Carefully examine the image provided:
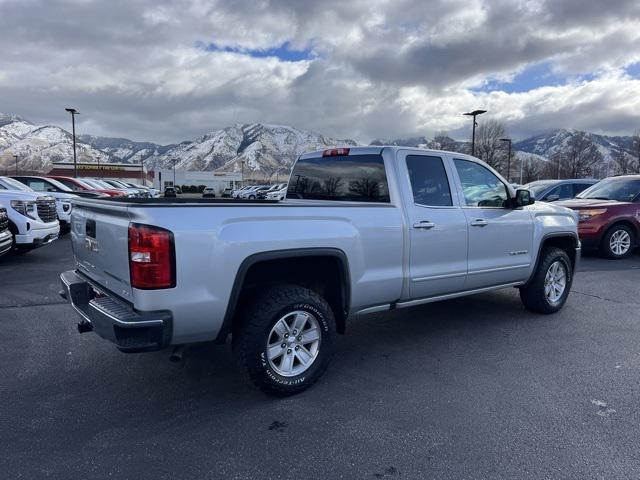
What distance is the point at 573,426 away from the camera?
3.18 meters

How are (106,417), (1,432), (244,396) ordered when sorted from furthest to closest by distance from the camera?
(244,396) → (106,417) → (1,432)

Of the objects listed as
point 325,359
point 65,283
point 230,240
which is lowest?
point 325,359

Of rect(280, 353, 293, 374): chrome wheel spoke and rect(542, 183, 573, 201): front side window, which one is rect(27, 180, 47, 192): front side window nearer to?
rect(280, 353, 293, 374): chrome wheel spoke

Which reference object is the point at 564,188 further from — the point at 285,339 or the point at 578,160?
the point at 578,160

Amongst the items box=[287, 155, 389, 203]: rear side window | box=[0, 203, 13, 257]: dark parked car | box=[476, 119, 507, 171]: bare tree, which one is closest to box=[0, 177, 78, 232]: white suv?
box=[0, 203, 13, 257]: dark parked car

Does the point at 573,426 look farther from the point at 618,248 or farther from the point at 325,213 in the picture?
the point at 618,248

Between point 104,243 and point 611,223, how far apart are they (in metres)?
10.1

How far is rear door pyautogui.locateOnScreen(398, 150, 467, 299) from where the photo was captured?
4.27 metres

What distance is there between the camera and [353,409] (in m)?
3.40

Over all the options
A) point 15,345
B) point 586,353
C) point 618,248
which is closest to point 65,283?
point 15,345

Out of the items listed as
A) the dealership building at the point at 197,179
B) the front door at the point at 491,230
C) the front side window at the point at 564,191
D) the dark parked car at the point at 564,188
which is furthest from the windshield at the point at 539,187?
the dealership building at the point at 197,179

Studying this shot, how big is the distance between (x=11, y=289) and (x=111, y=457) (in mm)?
5224

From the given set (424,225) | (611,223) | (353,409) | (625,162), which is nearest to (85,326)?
(353,409)

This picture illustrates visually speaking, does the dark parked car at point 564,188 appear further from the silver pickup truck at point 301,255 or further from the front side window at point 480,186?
the front side window at point 480,186
